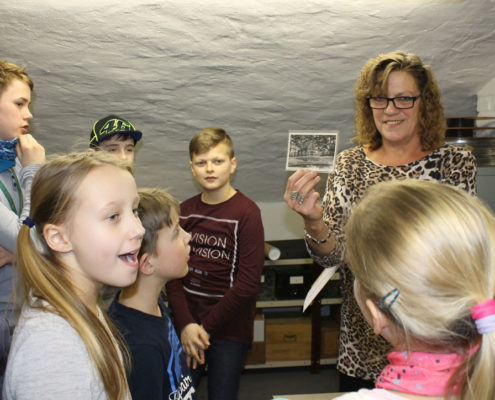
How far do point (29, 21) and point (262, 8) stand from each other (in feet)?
3.43

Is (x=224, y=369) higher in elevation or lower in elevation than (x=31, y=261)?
lower

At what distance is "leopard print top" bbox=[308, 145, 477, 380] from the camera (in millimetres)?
1358

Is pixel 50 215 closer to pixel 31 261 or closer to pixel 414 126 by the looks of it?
pixel 31 261

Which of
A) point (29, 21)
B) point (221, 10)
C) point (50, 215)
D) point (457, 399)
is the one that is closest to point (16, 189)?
point (50, 215)

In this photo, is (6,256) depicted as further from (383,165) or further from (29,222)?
(383,165)

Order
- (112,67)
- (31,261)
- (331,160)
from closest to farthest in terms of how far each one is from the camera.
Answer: (31,261) < (331,160) < (112,67)

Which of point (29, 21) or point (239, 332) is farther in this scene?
point (29, 21)

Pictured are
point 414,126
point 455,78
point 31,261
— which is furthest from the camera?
point 455,78

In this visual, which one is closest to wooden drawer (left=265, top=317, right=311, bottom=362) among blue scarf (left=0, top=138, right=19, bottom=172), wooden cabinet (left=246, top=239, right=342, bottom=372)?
wooden cabinet (left=246, top=239, right=342, bottom=372)

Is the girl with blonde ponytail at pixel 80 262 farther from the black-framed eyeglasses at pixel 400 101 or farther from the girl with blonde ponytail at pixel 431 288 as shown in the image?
the black-framed eyeglasses at pixel 400 101

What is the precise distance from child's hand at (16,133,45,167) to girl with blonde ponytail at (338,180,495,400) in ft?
3.88

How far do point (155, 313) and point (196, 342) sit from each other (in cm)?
53

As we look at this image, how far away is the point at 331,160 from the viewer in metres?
1.30

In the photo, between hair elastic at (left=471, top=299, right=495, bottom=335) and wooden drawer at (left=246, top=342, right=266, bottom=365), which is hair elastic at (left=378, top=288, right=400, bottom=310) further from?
wooden drawer at (left=246, top=342, right=266, bottom=365)
